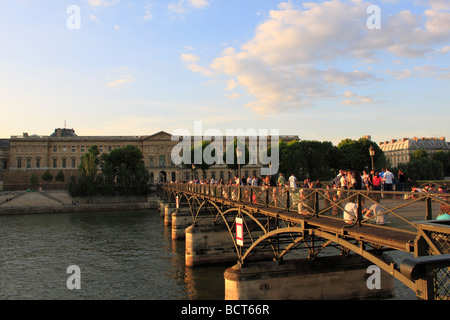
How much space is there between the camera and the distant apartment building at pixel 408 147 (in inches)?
5950

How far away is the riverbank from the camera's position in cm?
7088

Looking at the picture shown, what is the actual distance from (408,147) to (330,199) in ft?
520

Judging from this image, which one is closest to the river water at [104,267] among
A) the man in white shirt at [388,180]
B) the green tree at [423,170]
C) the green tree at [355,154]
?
the man in white shirt at [388,180]

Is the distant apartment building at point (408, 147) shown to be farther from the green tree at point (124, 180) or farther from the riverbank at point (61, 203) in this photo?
the riverbank at point (61, 203)

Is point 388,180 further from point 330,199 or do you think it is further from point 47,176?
point 47,176

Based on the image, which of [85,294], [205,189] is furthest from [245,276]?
[205,189]

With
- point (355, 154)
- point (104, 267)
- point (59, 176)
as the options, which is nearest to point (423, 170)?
point (355, 154)

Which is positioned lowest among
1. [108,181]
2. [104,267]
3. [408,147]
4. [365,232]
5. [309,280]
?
[104,267]

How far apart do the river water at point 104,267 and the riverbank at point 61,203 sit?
26240 mm

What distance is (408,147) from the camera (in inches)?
5925
